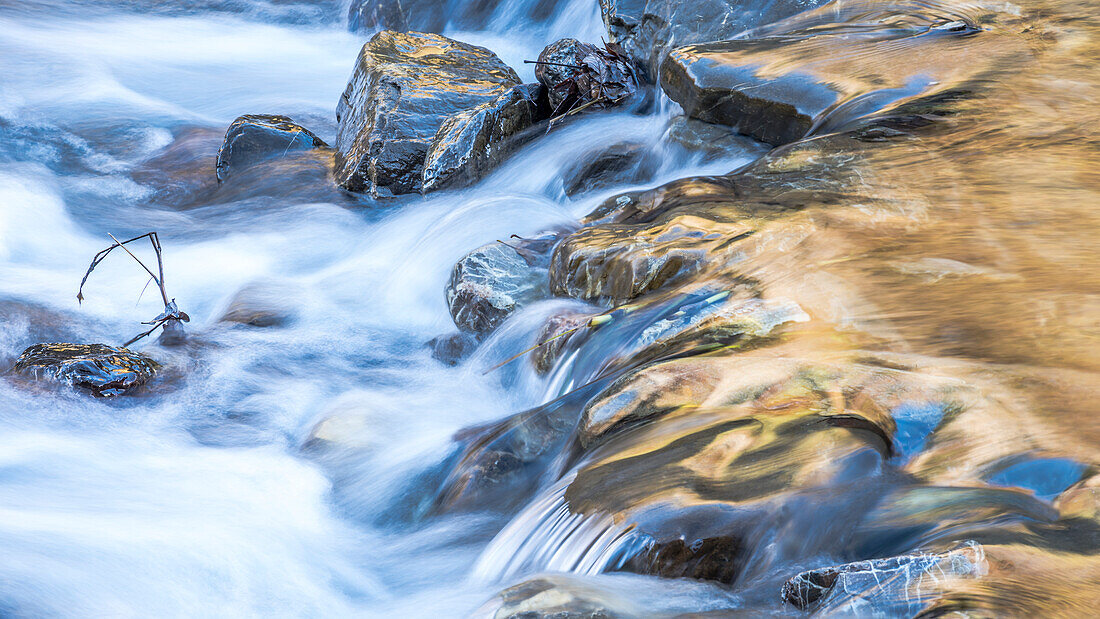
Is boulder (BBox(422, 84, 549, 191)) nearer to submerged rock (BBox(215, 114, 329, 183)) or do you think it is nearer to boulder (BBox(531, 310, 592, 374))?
submerged rock (BBox(215, 114, 329, 183))

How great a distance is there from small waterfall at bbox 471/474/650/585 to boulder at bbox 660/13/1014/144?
2790 millimetres

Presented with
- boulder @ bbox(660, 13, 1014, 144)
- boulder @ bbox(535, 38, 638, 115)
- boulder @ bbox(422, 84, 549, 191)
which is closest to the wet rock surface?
boulder @ bbox(535, 38, 638, 115)

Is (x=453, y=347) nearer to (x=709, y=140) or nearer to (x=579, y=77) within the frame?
(x=709, y=140)

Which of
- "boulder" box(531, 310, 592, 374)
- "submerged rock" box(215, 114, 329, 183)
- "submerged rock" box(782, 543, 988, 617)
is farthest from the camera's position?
"submerged rock" box(215, 114, 329, 183)

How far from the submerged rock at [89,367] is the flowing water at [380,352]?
8 cm

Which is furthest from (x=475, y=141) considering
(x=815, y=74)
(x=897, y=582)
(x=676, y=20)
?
(x=897, y=582)

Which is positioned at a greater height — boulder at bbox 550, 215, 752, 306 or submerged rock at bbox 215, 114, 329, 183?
boulder at bbox 550, 215, 752, 306

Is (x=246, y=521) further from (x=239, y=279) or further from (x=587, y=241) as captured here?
(x=239, y=279)

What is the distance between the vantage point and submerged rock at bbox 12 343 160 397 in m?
4.47

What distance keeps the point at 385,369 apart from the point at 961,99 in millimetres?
3245

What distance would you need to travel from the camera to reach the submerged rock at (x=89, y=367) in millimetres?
4473

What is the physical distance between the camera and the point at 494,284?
473 cm

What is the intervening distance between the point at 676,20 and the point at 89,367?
4369 mm

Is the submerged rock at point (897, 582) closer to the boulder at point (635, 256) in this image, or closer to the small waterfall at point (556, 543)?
the small waterfall at point (556, 543)
